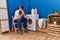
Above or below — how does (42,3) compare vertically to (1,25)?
above

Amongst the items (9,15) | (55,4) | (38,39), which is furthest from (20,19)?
(55,4)

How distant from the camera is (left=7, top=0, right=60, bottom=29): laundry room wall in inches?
207

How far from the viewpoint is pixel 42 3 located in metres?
5.64

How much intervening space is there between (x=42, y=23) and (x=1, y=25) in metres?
1.77

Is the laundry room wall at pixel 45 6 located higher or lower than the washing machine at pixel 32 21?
higher

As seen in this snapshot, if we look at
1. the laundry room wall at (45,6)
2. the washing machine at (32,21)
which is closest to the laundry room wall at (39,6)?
the laundry room wall at (45,6)

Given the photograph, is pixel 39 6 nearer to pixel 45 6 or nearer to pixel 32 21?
pixel 45 6

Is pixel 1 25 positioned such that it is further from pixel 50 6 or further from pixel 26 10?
pixel 50 6

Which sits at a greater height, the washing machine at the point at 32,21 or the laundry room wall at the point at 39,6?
the laundry room wall at the point at 39,6

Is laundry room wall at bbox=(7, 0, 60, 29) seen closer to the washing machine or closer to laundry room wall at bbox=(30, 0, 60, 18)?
laundry room wall at bbox=(30, 0, 60, 18)

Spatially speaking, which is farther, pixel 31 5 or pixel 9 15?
pixel 31 5

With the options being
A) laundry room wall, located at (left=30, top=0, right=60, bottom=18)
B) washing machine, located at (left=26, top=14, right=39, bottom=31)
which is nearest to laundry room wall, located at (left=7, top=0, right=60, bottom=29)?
laundry room wall, located at (left=30, top=0, right=60, bottom=18)

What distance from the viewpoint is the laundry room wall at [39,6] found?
527 centimetres

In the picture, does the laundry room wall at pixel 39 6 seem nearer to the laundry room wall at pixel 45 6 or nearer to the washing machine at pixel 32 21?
the laundry room wall at pixel 45 6
